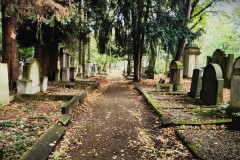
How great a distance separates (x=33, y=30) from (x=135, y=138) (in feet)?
33.5

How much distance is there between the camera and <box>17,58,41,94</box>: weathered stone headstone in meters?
9.90

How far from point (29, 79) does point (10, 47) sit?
1469 mm

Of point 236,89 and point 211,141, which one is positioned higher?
point 236,89

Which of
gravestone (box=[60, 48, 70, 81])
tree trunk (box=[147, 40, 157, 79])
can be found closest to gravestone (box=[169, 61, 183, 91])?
tree trunk (box=[147, 40, 157, 79])

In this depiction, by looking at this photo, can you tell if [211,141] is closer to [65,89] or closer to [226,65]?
[65,89]

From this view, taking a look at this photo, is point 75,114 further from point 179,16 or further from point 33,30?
point 179,16

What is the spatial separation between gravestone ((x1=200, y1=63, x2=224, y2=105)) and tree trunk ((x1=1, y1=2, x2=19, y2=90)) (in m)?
7.51

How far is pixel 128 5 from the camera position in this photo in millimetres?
16031

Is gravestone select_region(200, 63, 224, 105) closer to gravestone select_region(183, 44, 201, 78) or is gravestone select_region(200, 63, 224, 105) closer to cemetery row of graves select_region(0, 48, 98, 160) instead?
cemetery row of graves select_region(0, 48, 98, 160)

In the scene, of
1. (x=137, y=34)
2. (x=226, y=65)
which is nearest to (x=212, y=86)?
(x=226, y=65)

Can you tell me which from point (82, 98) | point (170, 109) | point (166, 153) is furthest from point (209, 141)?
point (82, 98)

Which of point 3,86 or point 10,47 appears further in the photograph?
point 10,47

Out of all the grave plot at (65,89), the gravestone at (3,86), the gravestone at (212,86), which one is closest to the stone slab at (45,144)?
the gravestone at (3,86)

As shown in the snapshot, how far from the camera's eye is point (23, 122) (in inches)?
250
